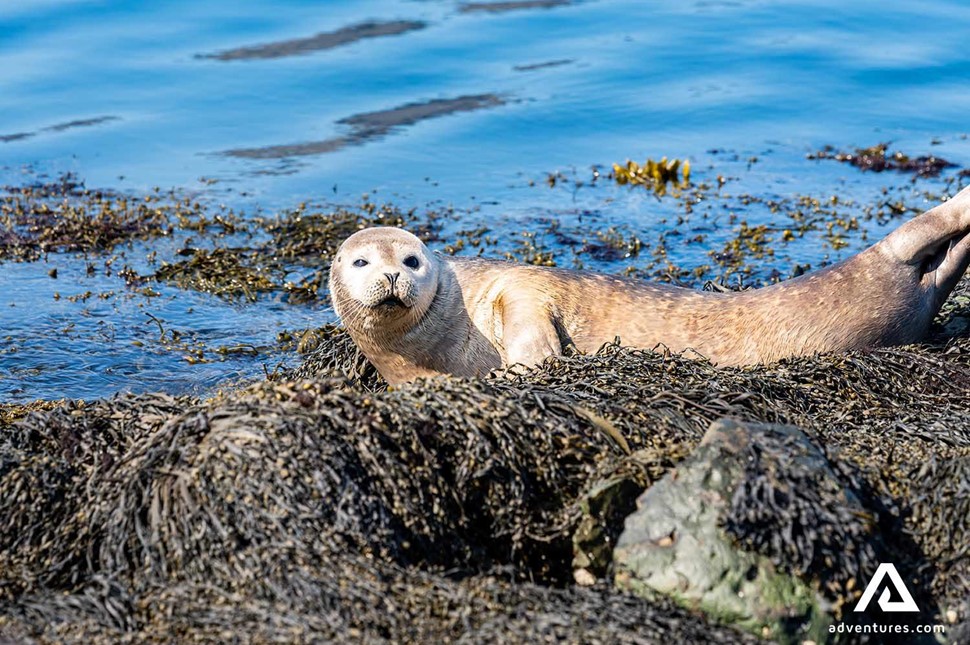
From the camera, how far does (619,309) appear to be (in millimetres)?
6410

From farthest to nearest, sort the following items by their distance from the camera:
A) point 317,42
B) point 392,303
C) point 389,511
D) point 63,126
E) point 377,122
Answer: point 317,42 < point 377,122 < point 63,126 < point 392,303 < point 389,511

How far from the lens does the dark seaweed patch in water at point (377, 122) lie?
1243cm

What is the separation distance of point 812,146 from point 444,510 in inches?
354

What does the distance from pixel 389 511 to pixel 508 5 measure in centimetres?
1445

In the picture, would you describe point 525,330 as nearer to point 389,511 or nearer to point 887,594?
point 389,511

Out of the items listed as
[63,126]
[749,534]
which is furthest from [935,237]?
[63,126]

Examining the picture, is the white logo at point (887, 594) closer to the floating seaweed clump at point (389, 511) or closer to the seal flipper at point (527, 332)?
the floating seaweed clump at point (389, 511)

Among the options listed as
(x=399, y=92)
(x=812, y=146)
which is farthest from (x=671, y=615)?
(x=399, y=92)

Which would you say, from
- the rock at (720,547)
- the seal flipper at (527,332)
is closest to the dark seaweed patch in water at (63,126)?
the seal flipper at (527,332)

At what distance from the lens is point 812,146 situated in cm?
1237

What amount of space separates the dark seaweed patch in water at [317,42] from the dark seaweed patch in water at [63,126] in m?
2.54

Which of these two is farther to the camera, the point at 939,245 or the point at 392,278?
the point at 939,245

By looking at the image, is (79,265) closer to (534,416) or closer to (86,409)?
(86,409)

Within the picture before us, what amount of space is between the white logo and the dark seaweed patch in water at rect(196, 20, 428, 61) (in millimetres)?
12505
